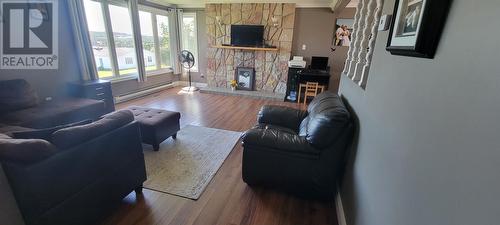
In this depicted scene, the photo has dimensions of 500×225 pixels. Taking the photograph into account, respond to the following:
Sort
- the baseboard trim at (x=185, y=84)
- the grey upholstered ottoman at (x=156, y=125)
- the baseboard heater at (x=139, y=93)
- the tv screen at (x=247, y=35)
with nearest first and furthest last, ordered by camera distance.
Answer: the grey upholstered ottoman at (x=156, y=125), the baseboard heater at (x=139, y=93), the tv screen at (x=247, y=35), the baseboard trim at (x=185, y=84)

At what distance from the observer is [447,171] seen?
0.59 metres

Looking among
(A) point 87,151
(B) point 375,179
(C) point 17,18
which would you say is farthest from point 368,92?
(C) point 17,18

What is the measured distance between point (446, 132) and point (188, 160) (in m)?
2.26

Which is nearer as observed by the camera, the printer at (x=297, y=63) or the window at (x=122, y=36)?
the window at (x=122, y=36)

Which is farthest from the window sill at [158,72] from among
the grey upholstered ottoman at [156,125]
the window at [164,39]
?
the grey upholstered ottoman at [156,125]

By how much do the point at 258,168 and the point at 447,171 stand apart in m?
1.42

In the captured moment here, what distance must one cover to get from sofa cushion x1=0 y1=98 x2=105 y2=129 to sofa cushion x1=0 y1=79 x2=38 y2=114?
10 centimetres

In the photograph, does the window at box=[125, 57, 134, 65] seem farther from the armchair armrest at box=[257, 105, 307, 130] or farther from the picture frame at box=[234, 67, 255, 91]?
the armchair armrest at box=[257, 105, 307, 130]

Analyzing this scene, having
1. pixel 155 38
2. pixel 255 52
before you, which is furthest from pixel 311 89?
pixel 155 38

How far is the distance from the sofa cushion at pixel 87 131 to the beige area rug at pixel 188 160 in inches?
29.2

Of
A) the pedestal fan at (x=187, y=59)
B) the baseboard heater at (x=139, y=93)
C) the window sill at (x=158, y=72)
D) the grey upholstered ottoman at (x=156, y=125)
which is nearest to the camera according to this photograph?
the grey upholstered ottoman at (x=156, y=125)

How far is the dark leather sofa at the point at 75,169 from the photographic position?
108 centimetres

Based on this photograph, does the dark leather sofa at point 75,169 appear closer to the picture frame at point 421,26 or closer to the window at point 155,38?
the picture frame at point 421,26

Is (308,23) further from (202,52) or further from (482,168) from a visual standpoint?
(482,168)
